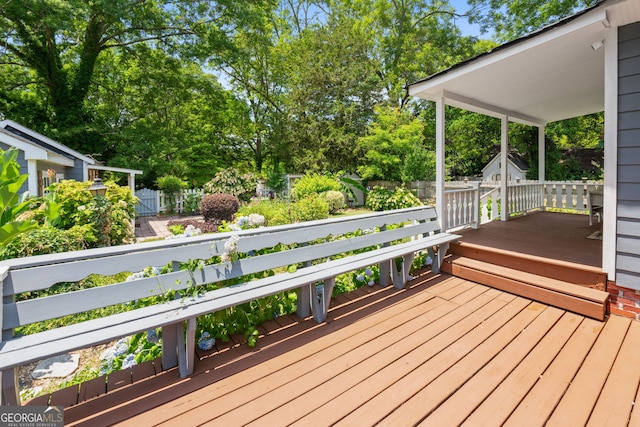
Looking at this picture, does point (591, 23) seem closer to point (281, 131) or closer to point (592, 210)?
point (592, 210)

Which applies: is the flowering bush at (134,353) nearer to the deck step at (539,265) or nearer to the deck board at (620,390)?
the deck board at (620,390)

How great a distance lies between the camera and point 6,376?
63.7 inches

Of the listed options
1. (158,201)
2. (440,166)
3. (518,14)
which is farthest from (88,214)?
(518,14)

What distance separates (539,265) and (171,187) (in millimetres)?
13578

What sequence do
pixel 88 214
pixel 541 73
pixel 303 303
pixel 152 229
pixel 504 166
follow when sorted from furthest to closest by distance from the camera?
pixel 152 229, pixel 504 166, pixel 88 214, pixel 541 73, pixel 303 303

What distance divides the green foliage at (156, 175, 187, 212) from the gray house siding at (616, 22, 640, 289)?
14.0 meters

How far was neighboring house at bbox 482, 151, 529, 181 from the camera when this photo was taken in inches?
610

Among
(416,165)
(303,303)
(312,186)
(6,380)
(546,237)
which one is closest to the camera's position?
(6,380)

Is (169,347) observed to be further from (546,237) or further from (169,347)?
(546,237)

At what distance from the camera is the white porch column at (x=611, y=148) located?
2889 millimetres

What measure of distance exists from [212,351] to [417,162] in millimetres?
12281

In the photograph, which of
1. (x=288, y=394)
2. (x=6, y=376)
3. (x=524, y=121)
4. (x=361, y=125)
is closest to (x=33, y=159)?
(x=6, y=376)

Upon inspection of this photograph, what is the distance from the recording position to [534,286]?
3283mm

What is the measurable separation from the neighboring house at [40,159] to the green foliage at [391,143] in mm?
9577
